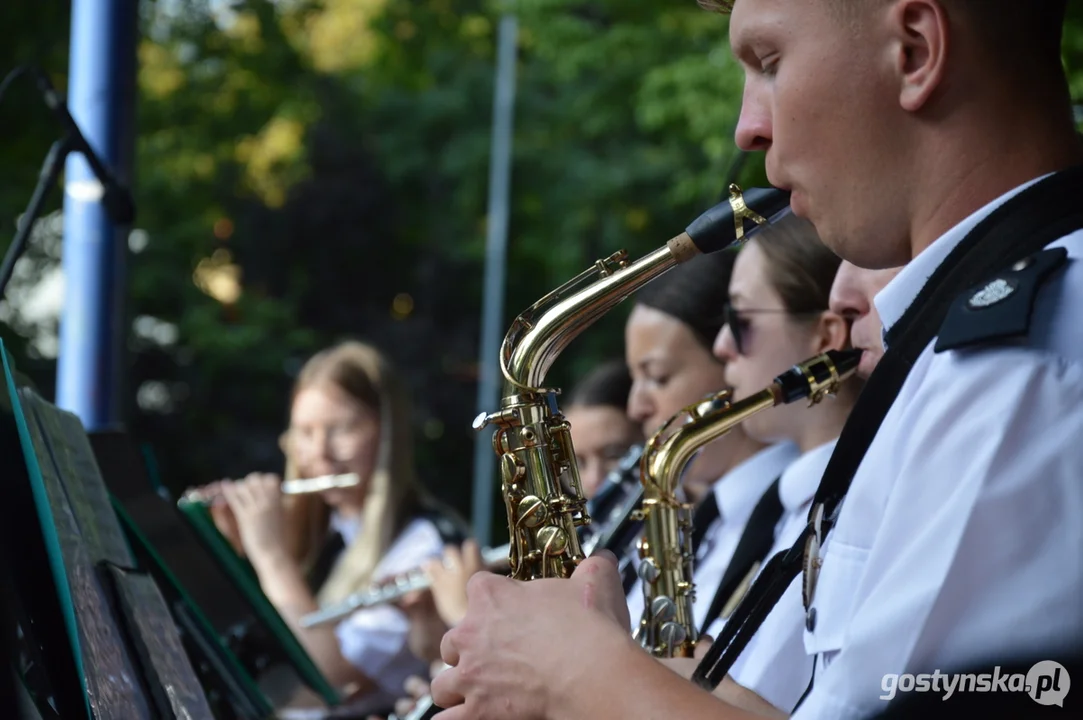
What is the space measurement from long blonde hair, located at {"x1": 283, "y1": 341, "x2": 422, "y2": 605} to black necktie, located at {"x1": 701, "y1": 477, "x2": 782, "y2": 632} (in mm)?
2756

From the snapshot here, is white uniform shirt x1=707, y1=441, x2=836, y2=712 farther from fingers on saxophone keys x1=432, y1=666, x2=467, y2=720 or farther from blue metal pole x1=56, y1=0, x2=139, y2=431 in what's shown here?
blue metal pole x1=56, y1=0, x2=139, y2=431

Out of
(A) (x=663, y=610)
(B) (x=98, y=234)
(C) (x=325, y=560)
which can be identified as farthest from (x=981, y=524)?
(C) (x=325, y=560)

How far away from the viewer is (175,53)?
15008mm

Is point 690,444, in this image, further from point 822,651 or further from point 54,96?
point 54,96

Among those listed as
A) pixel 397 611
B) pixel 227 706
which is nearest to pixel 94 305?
pixel 397 611

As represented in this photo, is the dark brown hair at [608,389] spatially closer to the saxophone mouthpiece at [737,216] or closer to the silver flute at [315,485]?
the silver flute at [315,485]

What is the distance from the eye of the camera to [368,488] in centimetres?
569

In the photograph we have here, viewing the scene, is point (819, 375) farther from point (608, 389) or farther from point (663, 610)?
point (608, 389)

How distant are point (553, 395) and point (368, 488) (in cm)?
357

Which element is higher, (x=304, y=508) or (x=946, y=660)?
(x=304, y=508)

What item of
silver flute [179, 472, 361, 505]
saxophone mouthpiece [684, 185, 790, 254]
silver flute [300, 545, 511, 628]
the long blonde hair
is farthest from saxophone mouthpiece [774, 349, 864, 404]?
silver flute [179, 472, 361, 505]

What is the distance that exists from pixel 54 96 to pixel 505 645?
95.0 inches

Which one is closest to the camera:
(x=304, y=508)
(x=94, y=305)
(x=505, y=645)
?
(x=505, y=645)

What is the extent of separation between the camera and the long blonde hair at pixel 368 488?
18.0 feet
